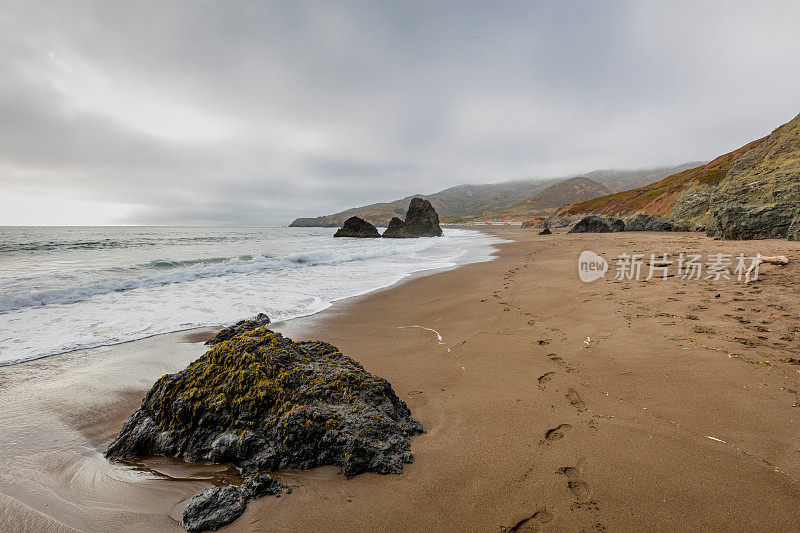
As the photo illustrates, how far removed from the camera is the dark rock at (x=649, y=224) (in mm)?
30125

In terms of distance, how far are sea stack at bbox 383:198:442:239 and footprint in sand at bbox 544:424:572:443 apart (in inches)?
2205

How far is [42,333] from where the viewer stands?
5.84 m

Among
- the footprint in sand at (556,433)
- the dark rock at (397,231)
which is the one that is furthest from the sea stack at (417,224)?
the footprint in sand at (556,433)

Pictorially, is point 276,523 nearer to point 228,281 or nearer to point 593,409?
point 593,409

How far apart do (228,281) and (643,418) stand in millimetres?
12346

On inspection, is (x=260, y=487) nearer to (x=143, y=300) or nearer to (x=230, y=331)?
(x=230, y=331)

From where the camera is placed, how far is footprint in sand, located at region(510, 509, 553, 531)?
6.13 ft

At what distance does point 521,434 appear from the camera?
107 inches

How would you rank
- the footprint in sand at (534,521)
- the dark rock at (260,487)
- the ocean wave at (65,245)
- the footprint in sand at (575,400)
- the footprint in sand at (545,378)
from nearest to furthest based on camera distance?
the footprint in sand at (534,521), the dark rock at (260,487), the footprint in sand at (575,400), the footprint in sand at (545,378), the ocean wave at (65,245)

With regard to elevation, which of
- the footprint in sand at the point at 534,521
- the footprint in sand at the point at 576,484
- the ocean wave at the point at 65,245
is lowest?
the footprint in sand at the point at 534,521

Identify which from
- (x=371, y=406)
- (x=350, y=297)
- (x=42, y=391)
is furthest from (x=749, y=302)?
(x=42, y=391)

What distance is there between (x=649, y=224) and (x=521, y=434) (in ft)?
129

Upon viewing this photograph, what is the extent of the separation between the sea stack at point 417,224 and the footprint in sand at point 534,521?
56804 millimetres

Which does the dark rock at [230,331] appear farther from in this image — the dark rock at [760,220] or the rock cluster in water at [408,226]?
the rock cluster in water at [408,226]
